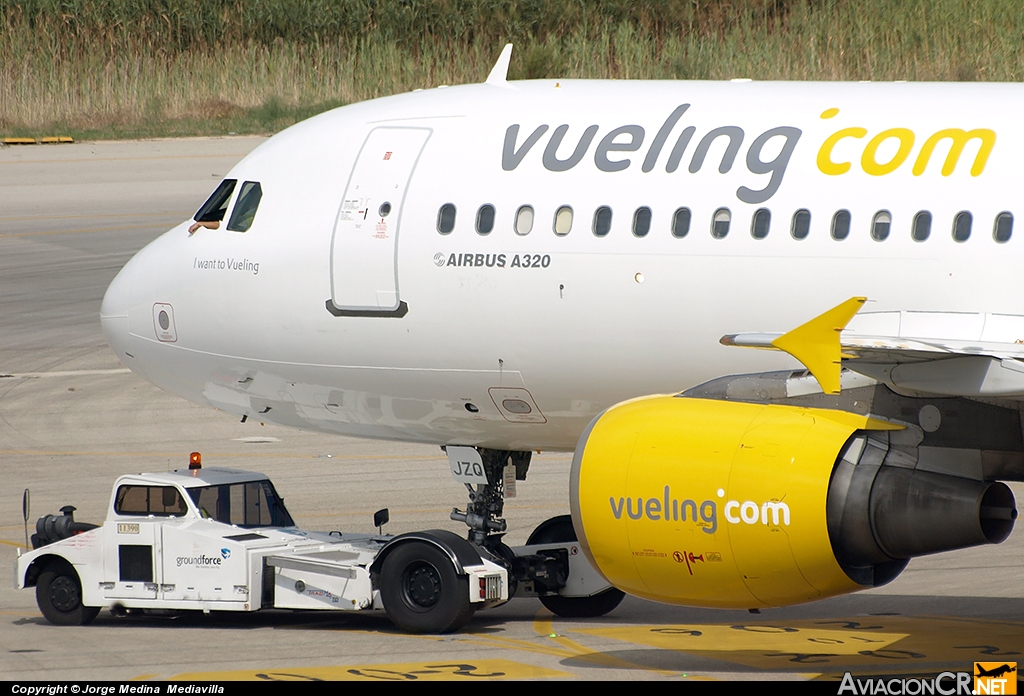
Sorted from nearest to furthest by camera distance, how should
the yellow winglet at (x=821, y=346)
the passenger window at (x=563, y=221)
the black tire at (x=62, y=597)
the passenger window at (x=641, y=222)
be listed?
the yellow winglet at (x=821, y=346), the passenger window at (x=641, y=222), the passenger window at (x=563, y=221), the black tire at (x=62, y=597)

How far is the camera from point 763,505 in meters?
13.2

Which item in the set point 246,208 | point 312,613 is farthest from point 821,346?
point 312,613

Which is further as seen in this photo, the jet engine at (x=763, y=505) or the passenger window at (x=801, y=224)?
the passenger window at (x=801, y=224)

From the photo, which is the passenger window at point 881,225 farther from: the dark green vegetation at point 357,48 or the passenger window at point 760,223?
the dark green vegetation at point 357,48

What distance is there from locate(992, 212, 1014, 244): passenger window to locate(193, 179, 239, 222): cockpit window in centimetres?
867

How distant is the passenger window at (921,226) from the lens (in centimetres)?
1433

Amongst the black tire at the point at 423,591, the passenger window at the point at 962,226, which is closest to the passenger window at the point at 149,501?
the black tire at the point at 423,591

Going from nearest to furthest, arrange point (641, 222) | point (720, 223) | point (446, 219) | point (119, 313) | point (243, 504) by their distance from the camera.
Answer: point (720, 223) → point (641, 222) → point (446, 219) → point (119, 313) → point (243, 504)

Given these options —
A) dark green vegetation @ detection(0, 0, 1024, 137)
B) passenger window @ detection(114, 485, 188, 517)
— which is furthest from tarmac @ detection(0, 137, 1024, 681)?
dark green vegetation @ detection(0, 0, 1024, 137)

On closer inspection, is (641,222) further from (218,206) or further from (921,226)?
(218,206)

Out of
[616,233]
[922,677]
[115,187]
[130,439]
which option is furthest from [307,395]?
[115,187]

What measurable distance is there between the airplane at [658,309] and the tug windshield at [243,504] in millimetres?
1010

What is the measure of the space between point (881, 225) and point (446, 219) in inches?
182

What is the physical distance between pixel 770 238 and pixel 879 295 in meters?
1.18
